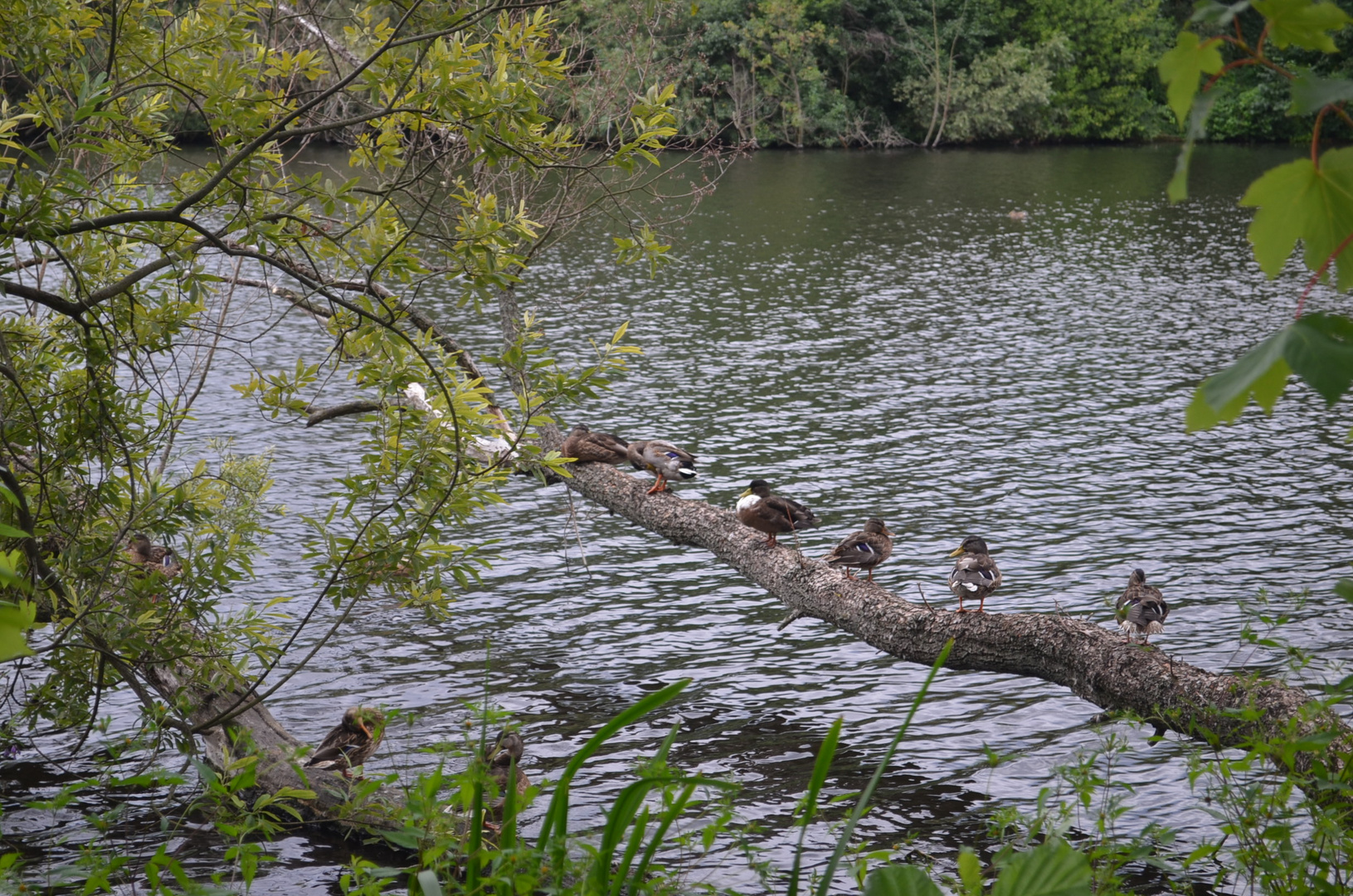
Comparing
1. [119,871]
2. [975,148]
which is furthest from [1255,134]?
[119,871]

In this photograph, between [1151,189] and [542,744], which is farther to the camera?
[1151,189]

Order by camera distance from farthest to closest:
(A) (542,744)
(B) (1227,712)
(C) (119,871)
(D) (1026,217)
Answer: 1. (D) (1026,217)
2. (A) (542,744)
3. (C) (119,871)
4. (B) (1227,712)

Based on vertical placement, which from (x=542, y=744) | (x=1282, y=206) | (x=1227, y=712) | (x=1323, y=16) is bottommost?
(x=542, y=744)

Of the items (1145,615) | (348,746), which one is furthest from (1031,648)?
(348,746)

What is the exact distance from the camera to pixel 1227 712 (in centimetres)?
429

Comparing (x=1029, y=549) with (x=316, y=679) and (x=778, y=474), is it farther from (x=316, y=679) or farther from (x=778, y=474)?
(x=316, y=679)

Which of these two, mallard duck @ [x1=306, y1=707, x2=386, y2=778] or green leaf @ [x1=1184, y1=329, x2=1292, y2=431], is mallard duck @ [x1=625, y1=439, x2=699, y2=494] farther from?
green leaf @ [x1=1184, y1=329, x2=1292, y2=431]

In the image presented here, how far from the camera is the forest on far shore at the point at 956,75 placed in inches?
2191

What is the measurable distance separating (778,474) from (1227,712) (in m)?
11.8

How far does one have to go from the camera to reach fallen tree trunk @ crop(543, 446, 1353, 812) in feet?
19.0

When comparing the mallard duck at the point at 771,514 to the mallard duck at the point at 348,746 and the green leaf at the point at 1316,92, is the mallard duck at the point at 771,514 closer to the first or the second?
the mallard duck at the point at 348,746

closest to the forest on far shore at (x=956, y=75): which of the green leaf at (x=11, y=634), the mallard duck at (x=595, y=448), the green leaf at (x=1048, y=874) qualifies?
the mallard duck at (x=595, y=448)

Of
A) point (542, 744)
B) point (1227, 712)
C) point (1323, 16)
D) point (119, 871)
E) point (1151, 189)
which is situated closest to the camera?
point (1323, 16)

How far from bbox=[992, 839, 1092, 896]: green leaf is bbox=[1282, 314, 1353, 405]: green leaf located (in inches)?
55.9
